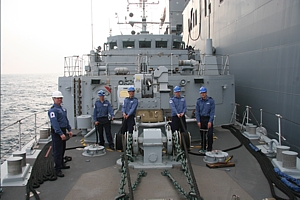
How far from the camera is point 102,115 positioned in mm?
6547

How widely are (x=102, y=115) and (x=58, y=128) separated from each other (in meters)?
1.74

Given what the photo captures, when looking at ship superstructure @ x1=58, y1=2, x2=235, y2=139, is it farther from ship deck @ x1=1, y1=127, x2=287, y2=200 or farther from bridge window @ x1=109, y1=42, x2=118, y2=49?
ship deck @ x1=1, y1=127, x2=287, y2=200

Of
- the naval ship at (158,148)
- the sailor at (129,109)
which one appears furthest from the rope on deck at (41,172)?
the sailor at (129,109)

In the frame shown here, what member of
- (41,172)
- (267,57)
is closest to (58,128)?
(41,172)

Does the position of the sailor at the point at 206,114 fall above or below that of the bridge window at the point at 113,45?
below

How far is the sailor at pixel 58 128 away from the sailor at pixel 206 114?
2.82m

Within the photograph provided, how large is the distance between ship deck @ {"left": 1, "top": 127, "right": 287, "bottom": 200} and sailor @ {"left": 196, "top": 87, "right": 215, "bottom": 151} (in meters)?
0.57

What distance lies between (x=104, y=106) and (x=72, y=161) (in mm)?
1414

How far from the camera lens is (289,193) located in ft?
13.2

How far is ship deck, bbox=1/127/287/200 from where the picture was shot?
4.11 meters

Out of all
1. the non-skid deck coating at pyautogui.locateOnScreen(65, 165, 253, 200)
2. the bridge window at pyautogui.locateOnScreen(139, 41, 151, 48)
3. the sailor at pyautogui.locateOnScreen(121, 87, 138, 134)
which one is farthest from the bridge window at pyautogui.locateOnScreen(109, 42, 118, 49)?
the non-skid deck coating at pyautogui.locateOnScreen(65, 165, 253, 200)

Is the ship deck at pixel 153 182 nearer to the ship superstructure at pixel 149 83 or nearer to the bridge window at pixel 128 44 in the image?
the ship superstructure at pixel 149 83

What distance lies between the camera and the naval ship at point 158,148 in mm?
4270

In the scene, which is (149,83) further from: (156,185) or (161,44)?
(161,44)
